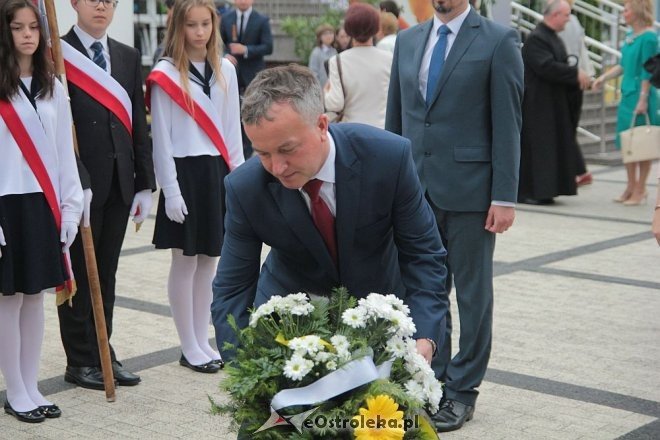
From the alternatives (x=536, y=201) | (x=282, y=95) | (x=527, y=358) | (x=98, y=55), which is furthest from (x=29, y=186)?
(x=536, y=201)

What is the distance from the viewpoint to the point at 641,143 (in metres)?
11.7

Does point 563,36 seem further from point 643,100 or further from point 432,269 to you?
point 432,269

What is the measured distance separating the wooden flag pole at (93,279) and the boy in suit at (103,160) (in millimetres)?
129

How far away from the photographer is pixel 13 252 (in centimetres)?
498

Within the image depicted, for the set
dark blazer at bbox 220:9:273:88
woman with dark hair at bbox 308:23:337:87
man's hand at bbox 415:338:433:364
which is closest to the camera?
man's hand at bbox 415:338:433:364

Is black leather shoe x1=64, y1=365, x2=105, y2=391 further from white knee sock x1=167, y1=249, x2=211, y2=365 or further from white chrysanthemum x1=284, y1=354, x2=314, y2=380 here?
white chrysanthemum x1=284, y1=354, x2=314, y2=380

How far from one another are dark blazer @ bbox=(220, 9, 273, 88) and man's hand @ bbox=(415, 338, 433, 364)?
426 inches

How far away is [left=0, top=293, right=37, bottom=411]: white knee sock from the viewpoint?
5.07 meters

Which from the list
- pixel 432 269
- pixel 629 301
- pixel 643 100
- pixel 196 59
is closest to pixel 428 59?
pixel 196 59

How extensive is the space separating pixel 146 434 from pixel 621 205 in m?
8.32

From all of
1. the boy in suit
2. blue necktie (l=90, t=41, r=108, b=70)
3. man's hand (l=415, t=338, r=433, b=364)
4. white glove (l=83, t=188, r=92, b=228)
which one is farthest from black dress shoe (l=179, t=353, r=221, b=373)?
man's hand (l=415, t=338, r=433, b=364)

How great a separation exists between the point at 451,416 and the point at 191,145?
1938mm

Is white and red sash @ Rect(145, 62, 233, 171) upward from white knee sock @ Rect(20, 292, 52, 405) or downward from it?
upward

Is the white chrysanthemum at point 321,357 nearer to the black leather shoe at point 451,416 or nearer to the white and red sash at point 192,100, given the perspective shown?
the black leather shoe at point 451,416
